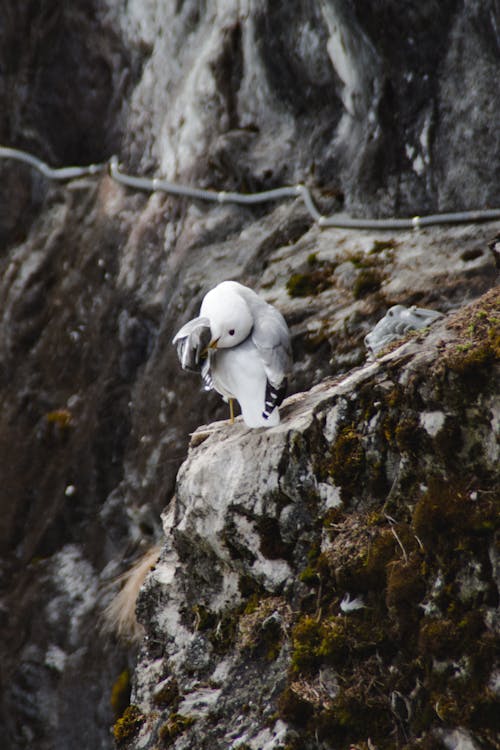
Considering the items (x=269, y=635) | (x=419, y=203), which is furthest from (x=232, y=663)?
(x=419, y=203)

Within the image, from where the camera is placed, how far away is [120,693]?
27.1ft

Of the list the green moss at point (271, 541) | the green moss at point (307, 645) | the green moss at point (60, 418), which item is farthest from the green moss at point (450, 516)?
the green moss at point (60, 418)

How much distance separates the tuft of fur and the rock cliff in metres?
0.25

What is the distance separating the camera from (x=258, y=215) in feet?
31.9

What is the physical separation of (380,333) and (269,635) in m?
2.28

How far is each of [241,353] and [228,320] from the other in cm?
24

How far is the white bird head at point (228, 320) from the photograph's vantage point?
5695mm

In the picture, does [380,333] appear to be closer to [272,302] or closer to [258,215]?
[272,302]

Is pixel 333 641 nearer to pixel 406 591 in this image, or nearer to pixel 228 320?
pixel 406 591

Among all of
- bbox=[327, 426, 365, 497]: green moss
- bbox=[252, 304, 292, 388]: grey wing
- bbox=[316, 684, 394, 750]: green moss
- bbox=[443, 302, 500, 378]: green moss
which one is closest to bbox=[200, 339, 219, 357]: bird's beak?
bbox=[252, 304, 292, 388]: grey wing

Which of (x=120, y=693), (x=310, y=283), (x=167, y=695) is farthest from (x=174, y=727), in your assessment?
(x=310, y=283)

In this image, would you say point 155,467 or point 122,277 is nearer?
point 155,467

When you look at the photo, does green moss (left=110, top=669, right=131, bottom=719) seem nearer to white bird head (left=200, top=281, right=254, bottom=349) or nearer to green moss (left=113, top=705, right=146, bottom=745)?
green moss (left=113, top=705, right=146, bottom=745)

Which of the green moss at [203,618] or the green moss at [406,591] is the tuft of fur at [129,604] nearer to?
the green moss at [203,618]
